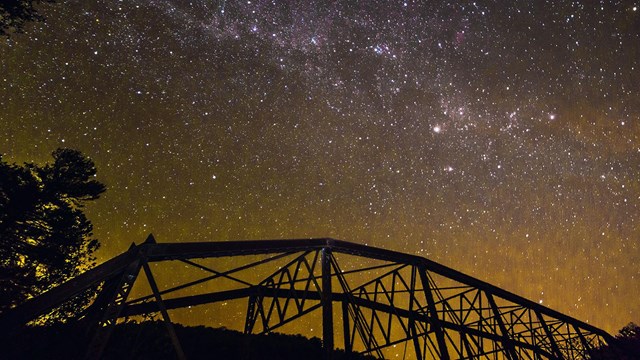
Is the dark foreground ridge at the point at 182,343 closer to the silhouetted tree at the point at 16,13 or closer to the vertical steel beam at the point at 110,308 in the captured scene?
the vertical steel beam at the point at 110,308

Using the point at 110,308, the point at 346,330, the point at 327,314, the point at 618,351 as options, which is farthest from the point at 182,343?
the point at 618,351

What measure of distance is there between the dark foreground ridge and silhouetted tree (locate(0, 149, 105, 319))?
433 centimetres

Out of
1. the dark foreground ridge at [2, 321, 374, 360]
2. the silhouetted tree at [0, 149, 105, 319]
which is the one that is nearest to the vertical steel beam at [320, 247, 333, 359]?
the dark foreground ridge at [2, 321, 374, 360]

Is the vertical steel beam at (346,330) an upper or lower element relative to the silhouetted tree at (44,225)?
lower

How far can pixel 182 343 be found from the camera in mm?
10648

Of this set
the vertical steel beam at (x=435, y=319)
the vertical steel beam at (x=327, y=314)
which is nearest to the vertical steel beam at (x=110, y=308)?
the vertical steel beam at (x=327, y=314)

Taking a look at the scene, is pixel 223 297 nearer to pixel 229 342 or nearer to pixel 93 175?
pixel 229 342

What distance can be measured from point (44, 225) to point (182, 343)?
6799mm

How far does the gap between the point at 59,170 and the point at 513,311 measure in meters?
16.9

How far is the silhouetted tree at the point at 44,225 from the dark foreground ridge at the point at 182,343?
4328 millimetres

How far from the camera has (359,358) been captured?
39.3 feet

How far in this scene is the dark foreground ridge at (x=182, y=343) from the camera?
602 centimetres

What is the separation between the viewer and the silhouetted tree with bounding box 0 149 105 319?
1138 centimetres

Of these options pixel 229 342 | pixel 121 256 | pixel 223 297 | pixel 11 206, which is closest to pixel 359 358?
pixel 229 342
